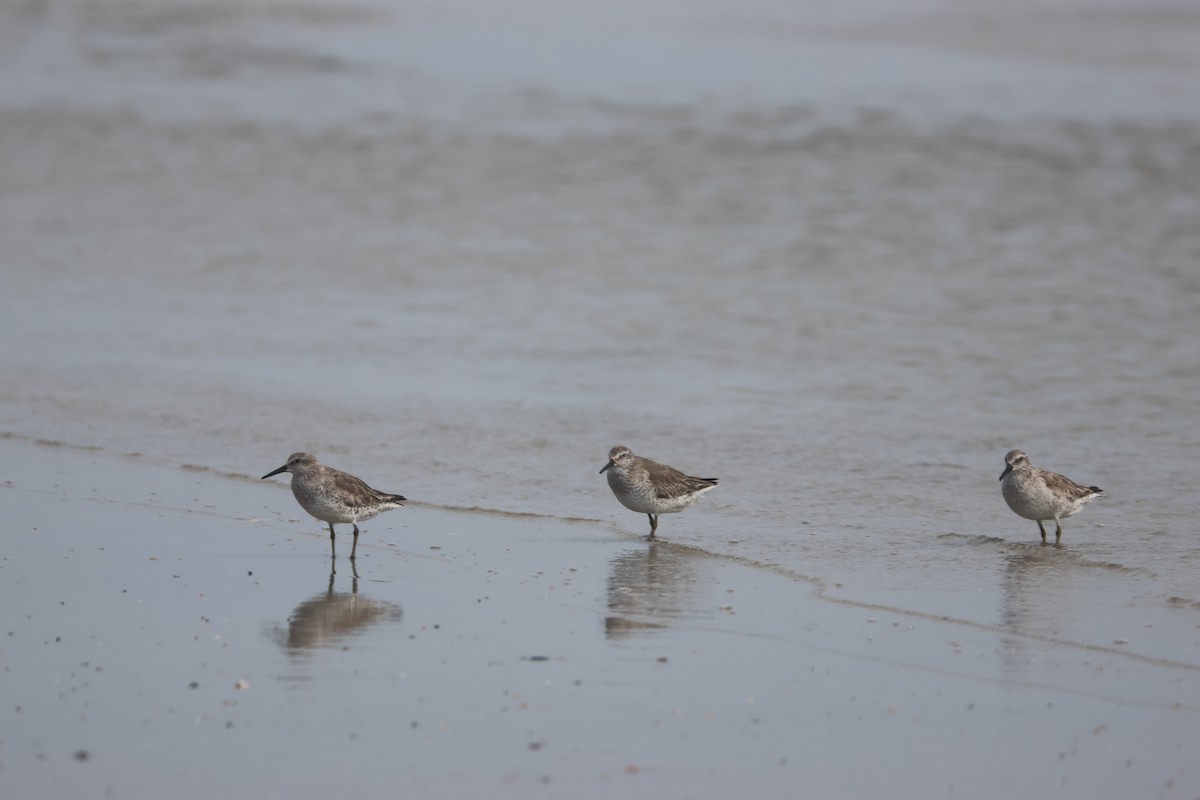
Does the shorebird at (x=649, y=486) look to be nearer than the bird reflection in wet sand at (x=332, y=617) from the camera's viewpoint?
No

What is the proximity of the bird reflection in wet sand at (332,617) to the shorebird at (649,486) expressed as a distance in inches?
106

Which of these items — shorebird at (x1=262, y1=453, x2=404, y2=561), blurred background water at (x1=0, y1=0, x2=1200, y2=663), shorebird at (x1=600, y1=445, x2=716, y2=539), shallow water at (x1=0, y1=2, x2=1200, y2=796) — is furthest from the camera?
blurred background water at (x1=0, y1=0, x2=1200, y2=663)

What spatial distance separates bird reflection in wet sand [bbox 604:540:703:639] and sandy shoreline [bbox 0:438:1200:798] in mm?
36

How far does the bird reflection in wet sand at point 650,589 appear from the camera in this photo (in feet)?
31.3

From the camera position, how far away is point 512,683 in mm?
8320

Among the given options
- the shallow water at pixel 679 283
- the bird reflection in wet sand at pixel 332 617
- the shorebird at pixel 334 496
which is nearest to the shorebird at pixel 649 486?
the shallow water at pixel 679 283

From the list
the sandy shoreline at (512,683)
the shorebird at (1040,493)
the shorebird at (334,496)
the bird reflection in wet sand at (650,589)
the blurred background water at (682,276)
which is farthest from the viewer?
the blurred background water at (682,276)

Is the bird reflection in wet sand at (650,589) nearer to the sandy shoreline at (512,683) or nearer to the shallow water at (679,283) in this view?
the sandy shoreline at (512,683)

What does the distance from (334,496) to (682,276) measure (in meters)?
13.7

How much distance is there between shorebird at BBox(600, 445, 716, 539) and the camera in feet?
39.7

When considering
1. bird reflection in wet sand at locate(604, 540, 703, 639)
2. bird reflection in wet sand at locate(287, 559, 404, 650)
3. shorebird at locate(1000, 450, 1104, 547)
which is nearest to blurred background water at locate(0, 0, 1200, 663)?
shorebird at locate(1000, 450, 1104, 547)

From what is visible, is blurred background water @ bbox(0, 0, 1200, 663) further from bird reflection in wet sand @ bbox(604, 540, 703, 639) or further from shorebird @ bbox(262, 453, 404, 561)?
shorebird @ bbox(262, 453, 404, 561)

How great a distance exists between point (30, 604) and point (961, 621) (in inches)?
224

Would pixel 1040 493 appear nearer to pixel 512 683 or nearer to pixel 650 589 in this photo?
pixel 650 589
